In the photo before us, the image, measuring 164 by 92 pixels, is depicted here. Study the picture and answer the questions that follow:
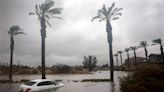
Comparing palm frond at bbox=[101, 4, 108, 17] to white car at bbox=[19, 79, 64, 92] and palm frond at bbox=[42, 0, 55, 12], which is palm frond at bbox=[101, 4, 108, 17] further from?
white car at bbox=[19, 79, 64, 92]

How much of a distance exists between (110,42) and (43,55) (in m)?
12.3

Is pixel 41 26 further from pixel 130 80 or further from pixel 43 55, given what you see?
pixel 130 80

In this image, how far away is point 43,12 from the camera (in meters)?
46.2

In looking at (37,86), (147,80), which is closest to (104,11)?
(37,86)

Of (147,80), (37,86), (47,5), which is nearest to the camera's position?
(147,80)

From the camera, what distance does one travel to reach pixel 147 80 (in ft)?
43.4

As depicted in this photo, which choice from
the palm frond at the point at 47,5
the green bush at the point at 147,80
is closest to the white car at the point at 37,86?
the green bush at the point at 147,80

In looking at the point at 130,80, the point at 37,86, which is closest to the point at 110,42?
the point at 37,86

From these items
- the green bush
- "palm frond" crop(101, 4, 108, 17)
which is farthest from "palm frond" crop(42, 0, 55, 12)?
the green bush

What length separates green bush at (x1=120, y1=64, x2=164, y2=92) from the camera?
40.2ft

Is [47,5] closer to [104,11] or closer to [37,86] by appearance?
[104,11]

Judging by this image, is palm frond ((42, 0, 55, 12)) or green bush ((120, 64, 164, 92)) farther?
palm frond ((42, 0, 55, 12))

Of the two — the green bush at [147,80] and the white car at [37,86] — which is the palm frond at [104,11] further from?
the green bush at [147,80]

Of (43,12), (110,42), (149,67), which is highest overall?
(43,12)
